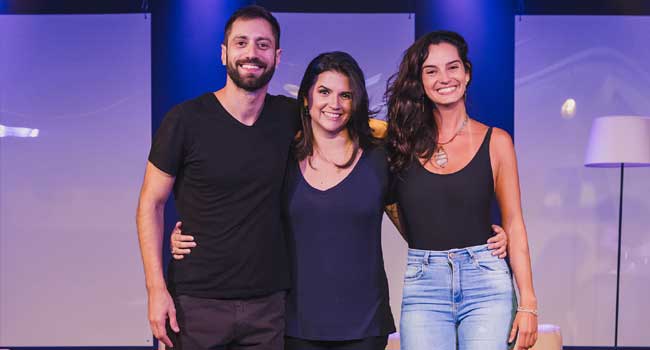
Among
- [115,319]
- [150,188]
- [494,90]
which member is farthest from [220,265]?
[115,319]

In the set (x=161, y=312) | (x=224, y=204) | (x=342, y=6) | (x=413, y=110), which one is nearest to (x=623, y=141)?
(x=342, y=6)

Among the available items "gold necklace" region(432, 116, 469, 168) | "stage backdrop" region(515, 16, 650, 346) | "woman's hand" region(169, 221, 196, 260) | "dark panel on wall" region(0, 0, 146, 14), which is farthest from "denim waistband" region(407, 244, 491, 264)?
"dark panel on wall" region(0, 0, 146, 14)

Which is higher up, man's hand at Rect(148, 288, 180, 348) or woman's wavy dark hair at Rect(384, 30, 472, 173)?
woman's wavy dark hair at Rect(384, 30, 472, 173)

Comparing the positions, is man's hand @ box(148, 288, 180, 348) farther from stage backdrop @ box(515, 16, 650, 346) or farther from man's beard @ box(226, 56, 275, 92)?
stage backdrop @ box(515, 16, 650, 346)

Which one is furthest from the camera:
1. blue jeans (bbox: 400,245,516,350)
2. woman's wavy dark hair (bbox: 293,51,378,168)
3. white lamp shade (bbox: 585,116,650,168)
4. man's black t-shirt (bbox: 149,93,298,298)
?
white lamp shade (bbox: 585,116,650,168)

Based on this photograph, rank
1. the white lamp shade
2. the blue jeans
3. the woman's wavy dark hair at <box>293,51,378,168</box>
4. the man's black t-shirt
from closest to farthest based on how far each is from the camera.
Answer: the blue jeans
the man's black t-shirt
the woman's wavy dark hair at <box>293,51,378,168</box>
the white lamp shade

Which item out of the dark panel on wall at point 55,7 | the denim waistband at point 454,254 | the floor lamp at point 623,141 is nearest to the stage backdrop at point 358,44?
the dark panel on wall at point 55,7

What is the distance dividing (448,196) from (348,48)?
3042 millimetres

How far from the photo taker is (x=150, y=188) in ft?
7.59

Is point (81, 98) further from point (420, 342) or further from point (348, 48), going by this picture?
point (420, 342)

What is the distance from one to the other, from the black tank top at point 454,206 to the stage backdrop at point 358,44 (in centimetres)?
282

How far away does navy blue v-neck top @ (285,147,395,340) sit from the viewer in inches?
87.7

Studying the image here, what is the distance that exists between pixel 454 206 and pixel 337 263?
405mm

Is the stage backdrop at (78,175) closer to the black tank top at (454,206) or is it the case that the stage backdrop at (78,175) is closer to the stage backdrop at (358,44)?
the stage backdrop at (358,44)
